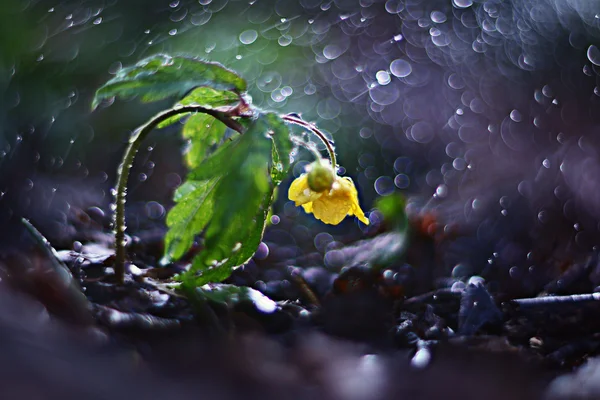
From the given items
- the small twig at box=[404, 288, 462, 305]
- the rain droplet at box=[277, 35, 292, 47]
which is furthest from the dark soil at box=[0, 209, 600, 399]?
the rain droplet at box=[277, 35, 292, 47]

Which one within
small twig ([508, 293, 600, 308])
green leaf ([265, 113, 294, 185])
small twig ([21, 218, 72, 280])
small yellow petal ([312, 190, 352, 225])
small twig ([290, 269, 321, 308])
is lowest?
small twig ([508, 293, 600, 308])

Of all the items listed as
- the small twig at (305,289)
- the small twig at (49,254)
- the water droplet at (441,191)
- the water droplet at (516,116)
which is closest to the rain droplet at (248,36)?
the water droplet at (441,191)

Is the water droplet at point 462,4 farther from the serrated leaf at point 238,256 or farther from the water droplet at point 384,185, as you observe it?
the serrated leaf at point 238,256

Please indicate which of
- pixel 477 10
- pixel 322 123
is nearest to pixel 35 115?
pixel 322 123

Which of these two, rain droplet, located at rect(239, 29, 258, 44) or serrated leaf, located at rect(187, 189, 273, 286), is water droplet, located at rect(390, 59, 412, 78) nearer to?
rain droplet, located at rect(239, 29, 258, 44)

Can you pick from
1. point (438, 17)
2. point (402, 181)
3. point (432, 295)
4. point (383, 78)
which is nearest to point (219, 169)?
point (432, 295)

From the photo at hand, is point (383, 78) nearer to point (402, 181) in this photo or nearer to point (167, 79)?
point (402, 181)

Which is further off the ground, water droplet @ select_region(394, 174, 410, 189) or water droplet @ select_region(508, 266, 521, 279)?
water droplet @ select_region(508, 266, 521, 279)
